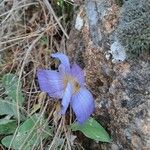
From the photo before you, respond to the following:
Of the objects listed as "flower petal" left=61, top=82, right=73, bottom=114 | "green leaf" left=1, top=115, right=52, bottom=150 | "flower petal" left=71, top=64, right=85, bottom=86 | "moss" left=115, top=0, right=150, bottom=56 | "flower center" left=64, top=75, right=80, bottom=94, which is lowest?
"green leaf" left=1, top=115, right=52, bottom=150

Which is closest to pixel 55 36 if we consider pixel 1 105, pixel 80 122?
pixel 1 105

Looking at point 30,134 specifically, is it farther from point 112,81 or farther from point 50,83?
point 112,81

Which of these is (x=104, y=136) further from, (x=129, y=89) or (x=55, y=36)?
(x=55, y=36)

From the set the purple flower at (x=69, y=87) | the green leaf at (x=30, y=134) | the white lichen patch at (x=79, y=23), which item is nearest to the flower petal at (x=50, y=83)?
the purple flower at (x=69, y=87)

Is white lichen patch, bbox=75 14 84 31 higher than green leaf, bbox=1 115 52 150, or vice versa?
white lichen patch, bbox=75 14 84 31

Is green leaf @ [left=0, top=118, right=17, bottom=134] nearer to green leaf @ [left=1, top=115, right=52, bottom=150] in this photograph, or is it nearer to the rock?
green leaf @ [left=1, top=115, right=52, bottom=150]

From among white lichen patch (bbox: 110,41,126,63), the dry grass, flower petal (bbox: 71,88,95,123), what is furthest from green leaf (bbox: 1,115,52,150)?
white lichen patch (bbox: 110,41,126,63)

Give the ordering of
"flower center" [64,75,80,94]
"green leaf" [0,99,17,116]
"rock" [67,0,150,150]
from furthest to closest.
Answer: "green leaf" [0,99,17,116] → "flower center" [64,75,80,94] → "rock" [67,0,150,150]
